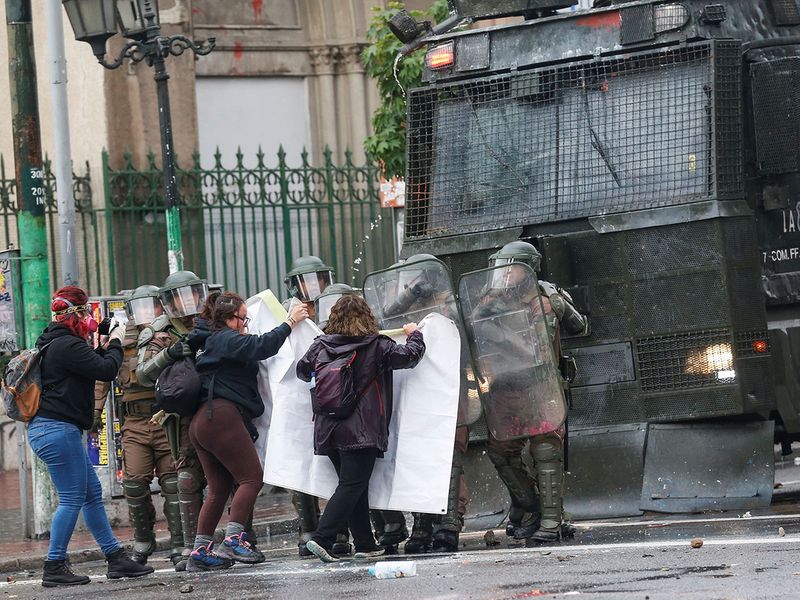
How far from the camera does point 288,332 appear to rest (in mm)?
9953

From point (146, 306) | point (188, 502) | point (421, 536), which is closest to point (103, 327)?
point (146, 306)

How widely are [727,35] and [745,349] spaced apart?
6.43 feet

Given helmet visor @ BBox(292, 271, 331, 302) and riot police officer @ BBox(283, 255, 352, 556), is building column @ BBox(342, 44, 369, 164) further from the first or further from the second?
helmet visor @ BBox(292, 271, 331, 302)

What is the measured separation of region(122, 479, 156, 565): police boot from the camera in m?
10.9

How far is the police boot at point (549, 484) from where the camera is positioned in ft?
32.3

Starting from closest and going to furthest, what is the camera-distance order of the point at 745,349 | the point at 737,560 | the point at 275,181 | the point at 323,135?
the point at 737,560 < the point at 745,349 < the point at 275,181 < the point at 323,135

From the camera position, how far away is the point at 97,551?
478 inches

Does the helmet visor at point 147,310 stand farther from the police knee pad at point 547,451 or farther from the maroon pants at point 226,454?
the police knee pad at point 547,451

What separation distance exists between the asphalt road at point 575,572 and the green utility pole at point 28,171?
3.13 metres

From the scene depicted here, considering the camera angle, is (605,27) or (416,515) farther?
(605,27)

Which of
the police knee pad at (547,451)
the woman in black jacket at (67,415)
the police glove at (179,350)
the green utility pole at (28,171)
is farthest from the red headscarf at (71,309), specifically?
the green utility pole at (28,171)

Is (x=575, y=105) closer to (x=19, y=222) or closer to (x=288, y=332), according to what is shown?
(x=288, y=332)

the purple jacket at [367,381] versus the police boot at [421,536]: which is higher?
the purple jacket at [367,381]

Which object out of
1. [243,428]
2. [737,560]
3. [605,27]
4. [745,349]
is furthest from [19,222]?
[737,560]
